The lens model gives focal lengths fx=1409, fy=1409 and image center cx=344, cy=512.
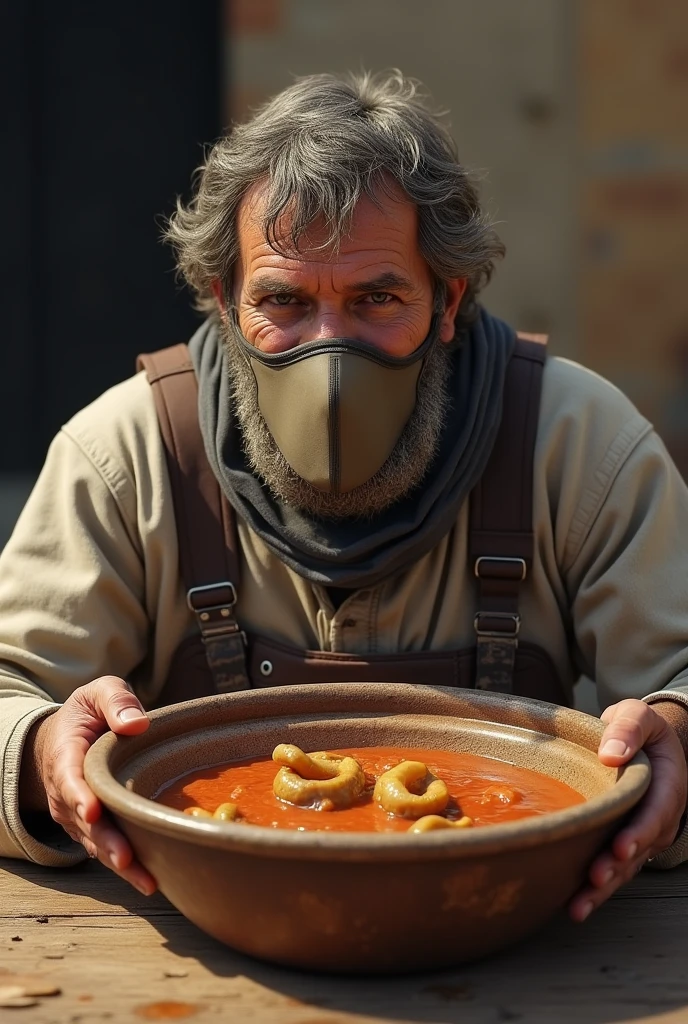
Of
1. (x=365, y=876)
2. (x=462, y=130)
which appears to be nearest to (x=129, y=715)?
(x=365, y=876)

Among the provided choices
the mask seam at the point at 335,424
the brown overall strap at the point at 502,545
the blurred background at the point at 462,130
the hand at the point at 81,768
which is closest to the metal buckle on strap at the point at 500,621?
the brown overall strap at the point at 502,545

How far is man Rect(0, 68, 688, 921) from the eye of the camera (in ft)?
7.79

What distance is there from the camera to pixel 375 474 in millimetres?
2402

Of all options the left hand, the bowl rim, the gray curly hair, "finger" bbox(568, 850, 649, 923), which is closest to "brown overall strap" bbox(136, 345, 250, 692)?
the gray curly hair

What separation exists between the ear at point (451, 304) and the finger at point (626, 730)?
0.88 metres

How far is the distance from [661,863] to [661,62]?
3452 mm

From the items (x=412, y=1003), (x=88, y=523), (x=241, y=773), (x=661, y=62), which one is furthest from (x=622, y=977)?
(x=661, y=62)

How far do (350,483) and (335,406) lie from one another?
0.49 feet

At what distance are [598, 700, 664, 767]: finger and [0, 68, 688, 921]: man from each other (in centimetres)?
33

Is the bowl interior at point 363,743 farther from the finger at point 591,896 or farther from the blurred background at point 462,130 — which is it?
the blurred background at point 462,130

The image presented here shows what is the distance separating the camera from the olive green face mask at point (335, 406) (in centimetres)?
226

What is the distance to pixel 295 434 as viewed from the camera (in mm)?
2318

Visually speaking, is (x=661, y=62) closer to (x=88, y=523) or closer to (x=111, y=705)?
(x=88, y=523)

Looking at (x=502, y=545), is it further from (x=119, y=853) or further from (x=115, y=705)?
(x=119, y=853)
